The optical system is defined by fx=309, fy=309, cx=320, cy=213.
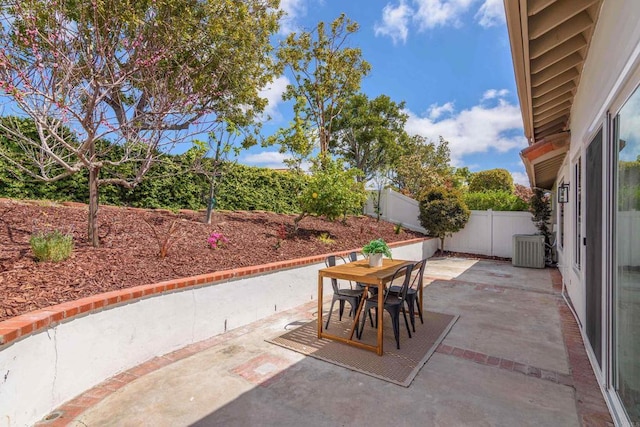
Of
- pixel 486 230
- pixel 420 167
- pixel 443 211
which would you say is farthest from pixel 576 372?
pixel 420 167

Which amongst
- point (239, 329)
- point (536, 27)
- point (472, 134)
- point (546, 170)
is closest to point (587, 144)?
point (536, 27)

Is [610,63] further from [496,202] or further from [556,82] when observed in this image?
[496,202]

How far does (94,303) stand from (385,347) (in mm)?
3132

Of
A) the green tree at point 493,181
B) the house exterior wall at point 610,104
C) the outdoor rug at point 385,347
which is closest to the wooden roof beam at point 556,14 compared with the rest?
the house exterior wall at point 610,104

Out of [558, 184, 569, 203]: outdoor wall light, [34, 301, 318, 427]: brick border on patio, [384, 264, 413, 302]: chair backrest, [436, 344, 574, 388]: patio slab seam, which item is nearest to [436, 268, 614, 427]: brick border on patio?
[436, 344, 574, 388]: patio slab seam

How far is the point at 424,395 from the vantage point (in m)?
2.78

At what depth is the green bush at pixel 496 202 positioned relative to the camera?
11.5 metres

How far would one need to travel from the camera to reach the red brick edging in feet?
7.43

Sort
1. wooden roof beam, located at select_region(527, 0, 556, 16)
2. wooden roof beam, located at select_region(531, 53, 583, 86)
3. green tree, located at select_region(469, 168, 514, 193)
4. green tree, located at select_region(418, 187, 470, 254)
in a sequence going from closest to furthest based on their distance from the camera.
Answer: wooden roof beam, located at select_region(527, 0, 556, 16)
wooden roof beam, located at select_region(531, 53, 583, 86)
green tree, located at select_region(418, 187, 470, 254)
green tree, located at select_region(469, 168, 514, 193)

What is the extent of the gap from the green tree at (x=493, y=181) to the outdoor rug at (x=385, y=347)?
68.5 feet

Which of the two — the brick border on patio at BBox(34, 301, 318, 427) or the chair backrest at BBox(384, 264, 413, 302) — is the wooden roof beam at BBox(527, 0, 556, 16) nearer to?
the chair backrest at BBox(384, 264, 413, 302)

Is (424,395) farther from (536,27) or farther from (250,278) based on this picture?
(536,27)

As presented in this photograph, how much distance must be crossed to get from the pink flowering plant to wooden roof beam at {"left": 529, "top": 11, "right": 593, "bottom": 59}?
16.0 ft

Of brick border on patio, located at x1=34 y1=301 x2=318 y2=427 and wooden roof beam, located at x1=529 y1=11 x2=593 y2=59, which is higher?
wooden roof beam, located at x1=529 y1=11 x2=593 y2=59
